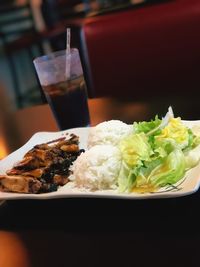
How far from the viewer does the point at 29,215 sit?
0.72m

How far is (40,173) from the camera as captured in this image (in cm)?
A: 73

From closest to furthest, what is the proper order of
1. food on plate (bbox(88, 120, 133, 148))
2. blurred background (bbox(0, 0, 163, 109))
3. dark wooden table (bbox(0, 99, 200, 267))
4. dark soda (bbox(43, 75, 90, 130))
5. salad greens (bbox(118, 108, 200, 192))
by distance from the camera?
dark wooden table (bbox(0, 99, 200, 267))
salad greens (bbox(118, 108, 200, 192))
food on plate (bbox(88, 120, 133, 148))
dark soda (bbox(43, 75, 90, 130))
blurred background (bbox(0, 0, 163, 109))

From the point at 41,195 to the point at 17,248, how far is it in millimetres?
94

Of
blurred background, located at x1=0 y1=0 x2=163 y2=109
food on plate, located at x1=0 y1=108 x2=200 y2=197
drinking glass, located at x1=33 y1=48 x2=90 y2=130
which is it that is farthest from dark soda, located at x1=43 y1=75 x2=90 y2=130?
blurred background, located at x1=0 y1=0 x2=163 y2=109

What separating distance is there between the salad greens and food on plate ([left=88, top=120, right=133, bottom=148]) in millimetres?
28

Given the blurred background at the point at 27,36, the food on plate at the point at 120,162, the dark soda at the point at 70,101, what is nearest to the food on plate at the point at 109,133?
the food on plate at the point at 120,162

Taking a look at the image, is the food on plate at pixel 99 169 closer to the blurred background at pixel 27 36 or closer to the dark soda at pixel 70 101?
the dark soda at pixel 70 101

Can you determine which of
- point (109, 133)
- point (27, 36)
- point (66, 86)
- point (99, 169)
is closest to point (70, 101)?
point (66, 86)

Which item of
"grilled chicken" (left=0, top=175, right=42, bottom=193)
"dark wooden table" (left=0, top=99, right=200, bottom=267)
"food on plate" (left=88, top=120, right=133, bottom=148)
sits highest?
"food on plate" (left=88, top=120, right=133, bottom=148)

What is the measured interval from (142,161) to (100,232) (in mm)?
133

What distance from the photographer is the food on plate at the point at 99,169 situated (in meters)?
0.69

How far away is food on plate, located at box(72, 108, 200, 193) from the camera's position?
0.67 m

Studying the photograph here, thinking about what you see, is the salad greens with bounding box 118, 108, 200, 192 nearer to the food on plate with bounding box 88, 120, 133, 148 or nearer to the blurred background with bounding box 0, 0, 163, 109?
the food on plate with bounding box 88, 120, 133, 148

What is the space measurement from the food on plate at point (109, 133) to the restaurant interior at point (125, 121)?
130 mm
